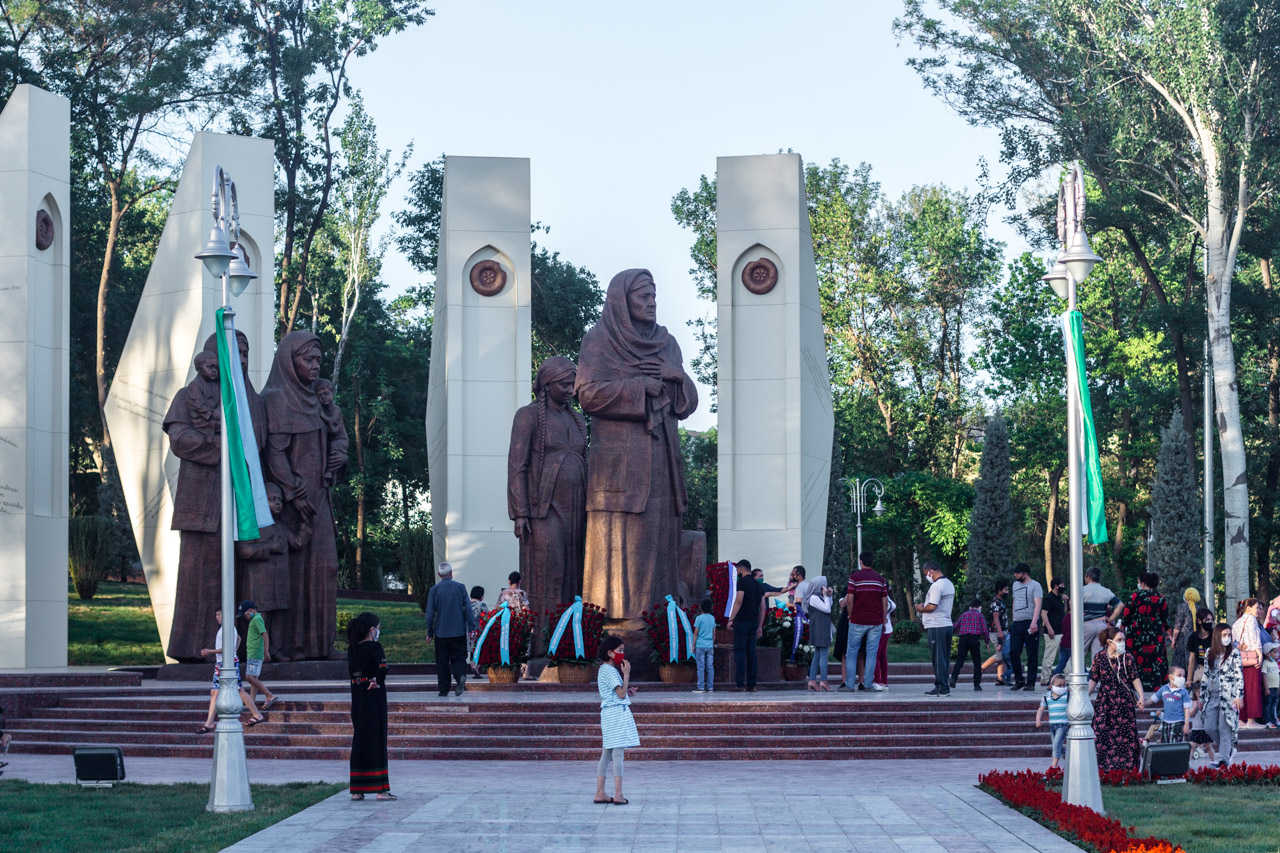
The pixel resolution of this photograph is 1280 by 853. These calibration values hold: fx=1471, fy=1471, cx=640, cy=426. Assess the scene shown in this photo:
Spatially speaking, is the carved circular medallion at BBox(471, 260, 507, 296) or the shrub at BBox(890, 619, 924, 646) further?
the shrub at BBox(890, 619, 924, 646)

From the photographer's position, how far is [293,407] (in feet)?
67.9

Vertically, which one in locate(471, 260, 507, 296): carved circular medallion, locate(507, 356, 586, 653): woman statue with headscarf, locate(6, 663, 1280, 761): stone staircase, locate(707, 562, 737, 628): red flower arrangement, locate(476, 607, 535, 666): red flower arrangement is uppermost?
locate(471, 260, 507, 296): carved circular medallion

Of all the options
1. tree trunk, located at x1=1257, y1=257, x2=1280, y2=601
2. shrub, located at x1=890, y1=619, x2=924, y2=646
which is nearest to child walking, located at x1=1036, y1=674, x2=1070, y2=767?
shrub, located at x1=890, y1=619, x2=924, y2=646

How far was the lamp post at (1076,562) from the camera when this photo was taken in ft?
33.3

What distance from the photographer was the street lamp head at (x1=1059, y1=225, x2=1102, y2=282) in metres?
10.8

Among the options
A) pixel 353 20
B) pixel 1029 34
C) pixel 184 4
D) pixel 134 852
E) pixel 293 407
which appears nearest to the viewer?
pixel 134 852

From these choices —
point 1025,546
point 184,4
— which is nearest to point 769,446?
point 184,4

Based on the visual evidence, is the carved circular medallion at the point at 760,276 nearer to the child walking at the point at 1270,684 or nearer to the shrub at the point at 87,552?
the child walking at the point at 1270,684

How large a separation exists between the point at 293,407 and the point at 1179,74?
1832 centimetres

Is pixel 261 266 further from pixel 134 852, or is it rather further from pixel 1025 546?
pixel 1025 546

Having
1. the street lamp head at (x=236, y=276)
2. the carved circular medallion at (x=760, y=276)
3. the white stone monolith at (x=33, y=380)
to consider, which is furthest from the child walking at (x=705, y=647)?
the white stone monolith at (x=33, y=380)

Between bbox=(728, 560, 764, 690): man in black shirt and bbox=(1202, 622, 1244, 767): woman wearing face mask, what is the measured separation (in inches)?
200

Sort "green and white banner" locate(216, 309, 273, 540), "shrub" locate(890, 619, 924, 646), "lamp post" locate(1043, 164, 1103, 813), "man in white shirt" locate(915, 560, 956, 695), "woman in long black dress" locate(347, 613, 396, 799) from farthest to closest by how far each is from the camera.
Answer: "shrub" locate(890, 619, 924, 646) < "man in white shirt" locate(915, 560, 956, 695) < "green and white banner" locate(216, 309, 273, 540) < "woman in long black dress" locate(347, 613, 396, 799) < "lamp post" locate(1043, 164, 1103, 813)

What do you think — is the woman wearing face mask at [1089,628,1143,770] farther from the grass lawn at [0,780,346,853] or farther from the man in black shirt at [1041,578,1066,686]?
the grass lawn at [0,780,346,853]
